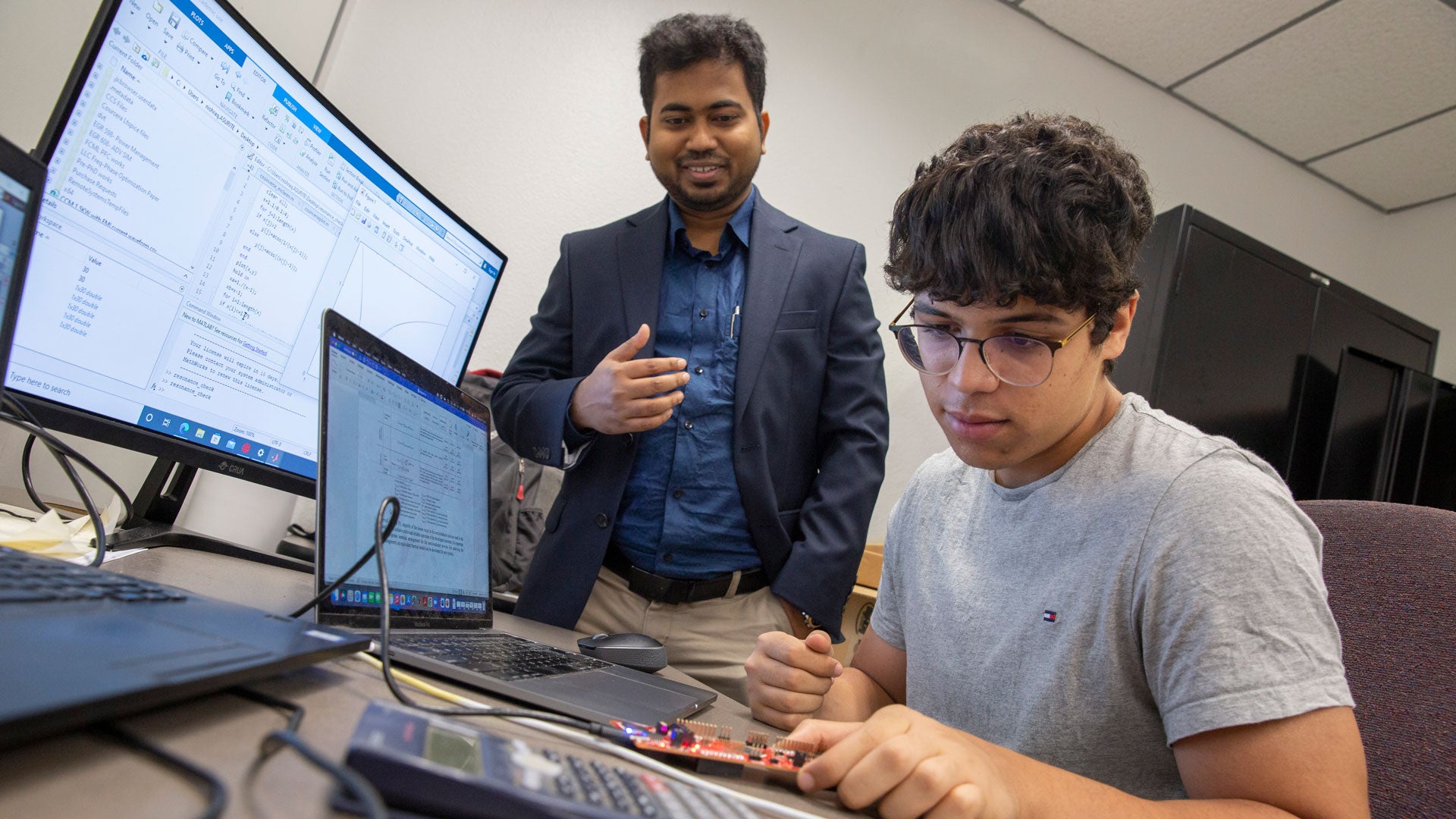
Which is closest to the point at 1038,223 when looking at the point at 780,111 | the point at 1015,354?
the point at 1015,354

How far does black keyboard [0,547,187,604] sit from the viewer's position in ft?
1.25

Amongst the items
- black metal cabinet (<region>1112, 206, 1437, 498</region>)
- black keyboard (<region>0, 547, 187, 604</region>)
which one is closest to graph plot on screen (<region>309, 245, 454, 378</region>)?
black keyboard (<region>0, 547, 187, 604</region>)

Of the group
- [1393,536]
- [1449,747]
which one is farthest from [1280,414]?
[1449,747]

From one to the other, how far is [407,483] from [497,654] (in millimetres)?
187

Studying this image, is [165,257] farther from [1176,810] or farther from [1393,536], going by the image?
[1393,536]

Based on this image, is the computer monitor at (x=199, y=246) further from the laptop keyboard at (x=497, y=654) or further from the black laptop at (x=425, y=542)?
the laptop keyboard at (x=497, y=654)

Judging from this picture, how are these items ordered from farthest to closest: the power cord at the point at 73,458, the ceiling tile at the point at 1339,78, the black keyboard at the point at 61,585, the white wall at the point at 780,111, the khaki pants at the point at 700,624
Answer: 1. the ceiling tile at the point at 1339,78
2. the white wall at the point at 780,111
3. the khaki pants at the point at 700,624
4. the power cord at the point at 73,458
5. the black keyboard at the point at 61,585

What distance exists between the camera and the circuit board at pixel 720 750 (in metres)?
0.50

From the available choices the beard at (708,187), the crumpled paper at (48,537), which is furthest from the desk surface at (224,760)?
the beard at (708,187)

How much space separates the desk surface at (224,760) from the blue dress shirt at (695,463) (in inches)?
31.1

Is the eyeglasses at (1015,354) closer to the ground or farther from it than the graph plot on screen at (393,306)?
farther from it

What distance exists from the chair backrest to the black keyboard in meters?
0.88

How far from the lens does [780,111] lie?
8.18 feet

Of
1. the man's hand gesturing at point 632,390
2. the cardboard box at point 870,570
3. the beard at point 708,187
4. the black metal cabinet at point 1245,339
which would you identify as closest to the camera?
the man's hand gesturing at point 632,390
